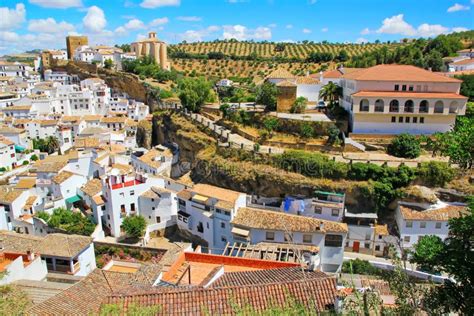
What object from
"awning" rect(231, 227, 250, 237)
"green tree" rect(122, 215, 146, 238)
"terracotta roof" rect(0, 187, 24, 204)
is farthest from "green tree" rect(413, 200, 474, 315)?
"terracotta roof" rect(0, 187, 24, 204)

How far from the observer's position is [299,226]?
25.0m

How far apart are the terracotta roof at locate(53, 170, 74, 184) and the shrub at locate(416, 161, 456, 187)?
29515 millimetres

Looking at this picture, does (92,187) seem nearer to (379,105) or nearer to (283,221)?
(283,221)

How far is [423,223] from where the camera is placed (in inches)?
992

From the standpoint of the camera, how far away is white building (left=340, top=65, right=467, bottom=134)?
31406 mm

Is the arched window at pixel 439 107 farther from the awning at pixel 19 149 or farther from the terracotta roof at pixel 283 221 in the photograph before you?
the awning at pixel 19 149

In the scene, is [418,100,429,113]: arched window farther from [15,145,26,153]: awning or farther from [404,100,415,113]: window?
[15,145,26,153]: awning

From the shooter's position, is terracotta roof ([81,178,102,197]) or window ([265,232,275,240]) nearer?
window ([265,232,275,240])

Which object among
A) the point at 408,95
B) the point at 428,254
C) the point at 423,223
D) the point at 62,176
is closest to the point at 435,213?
the point at 423,223

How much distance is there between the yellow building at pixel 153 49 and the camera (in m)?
80.9

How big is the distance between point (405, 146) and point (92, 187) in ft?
88.4

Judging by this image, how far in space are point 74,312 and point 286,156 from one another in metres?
21.5

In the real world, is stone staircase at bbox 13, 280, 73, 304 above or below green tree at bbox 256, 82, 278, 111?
below

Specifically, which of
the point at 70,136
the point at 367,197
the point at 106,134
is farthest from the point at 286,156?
the point at 70,136
